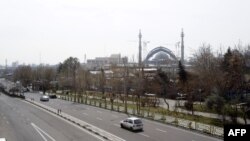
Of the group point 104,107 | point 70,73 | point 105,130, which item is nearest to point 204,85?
point 104,107

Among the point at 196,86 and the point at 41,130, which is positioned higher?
the point at 196,86

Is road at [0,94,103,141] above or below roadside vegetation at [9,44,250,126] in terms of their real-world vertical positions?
below

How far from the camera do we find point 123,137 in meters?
29.9

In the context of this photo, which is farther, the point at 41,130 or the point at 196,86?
the point at 196,86

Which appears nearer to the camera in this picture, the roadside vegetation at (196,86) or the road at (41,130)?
the road at (41,130)

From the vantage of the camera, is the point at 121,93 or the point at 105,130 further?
the point at 121,93


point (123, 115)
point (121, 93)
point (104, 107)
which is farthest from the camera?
point (121, 93)

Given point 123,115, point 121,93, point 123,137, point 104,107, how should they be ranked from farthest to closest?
point 121,93
point 104,107
point 123,115
point 123,137

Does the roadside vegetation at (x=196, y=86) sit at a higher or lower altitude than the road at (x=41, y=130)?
higher

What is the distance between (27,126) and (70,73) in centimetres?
6810

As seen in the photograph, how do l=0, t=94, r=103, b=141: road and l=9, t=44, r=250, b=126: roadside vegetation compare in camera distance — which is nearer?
l=0, t=94, r=103, b=141: road

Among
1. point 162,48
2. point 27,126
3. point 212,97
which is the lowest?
point 27,126

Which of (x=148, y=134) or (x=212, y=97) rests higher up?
(x=212, y=97)

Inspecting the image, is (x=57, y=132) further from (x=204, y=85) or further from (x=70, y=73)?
(x=70, y=73)
